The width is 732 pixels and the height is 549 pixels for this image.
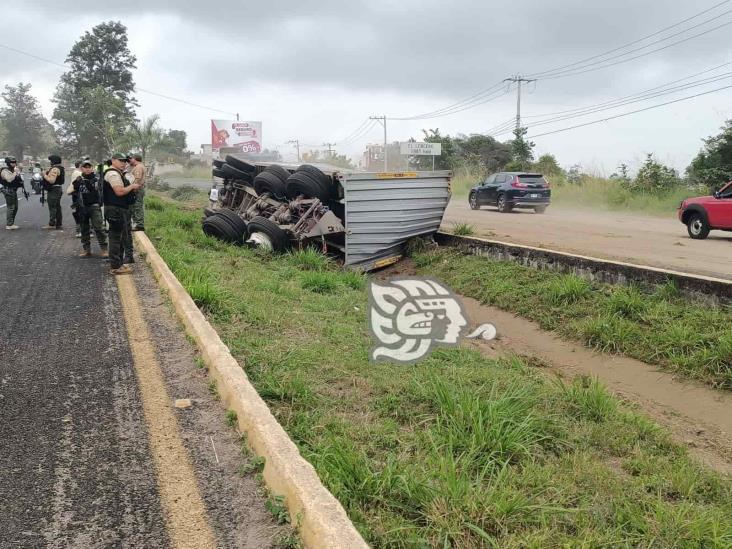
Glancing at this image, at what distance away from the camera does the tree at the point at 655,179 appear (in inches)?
946

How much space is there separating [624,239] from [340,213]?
6160 millimetres

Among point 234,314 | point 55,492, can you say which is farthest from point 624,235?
point 55,492

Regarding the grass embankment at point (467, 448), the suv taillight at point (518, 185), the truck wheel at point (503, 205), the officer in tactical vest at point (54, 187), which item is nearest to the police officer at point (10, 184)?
Result: the officer in tactical vest at point (54, 187)

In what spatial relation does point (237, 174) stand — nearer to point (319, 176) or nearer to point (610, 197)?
point (319, 176)

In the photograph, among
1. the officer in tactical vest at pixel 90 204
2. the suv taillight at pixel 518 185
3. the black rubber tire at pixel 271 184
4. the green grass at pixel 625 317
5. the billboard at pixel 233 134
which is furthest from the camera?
the billboard at pixel 233 134

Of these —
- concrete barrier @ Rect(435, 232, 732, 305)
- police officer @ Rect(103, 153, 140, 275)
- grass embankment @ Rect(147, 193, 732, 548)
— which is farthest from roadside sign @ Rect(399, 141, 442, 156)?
grass embankment @ Rect(147, 193, 732, 548)

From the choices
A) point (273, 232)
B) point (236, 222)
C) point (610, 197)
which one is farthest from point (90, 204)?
point (610, 197)

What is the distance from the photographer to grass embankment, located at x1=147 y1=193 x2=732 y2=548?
274 cm

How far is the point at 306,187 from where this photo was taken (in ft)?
38.4

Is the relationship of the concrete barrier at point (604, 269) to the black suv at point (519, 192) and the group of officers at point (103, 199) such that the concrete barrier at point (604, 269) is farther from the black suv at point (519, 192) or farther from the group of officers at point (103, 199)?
the black suv at point (519, 192)

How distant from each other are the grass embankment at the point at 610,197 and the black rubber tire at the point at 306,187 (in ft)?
48.6

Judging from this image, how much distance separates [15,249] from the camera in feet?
33.5

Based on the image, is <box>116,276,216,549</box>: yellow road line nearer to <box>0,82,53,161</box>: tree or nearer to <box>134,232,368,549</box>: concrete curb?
<box>134,232,368,549</box>: concrete curb

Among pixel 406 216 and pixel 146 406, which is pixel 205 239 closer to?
pixel 406 216
